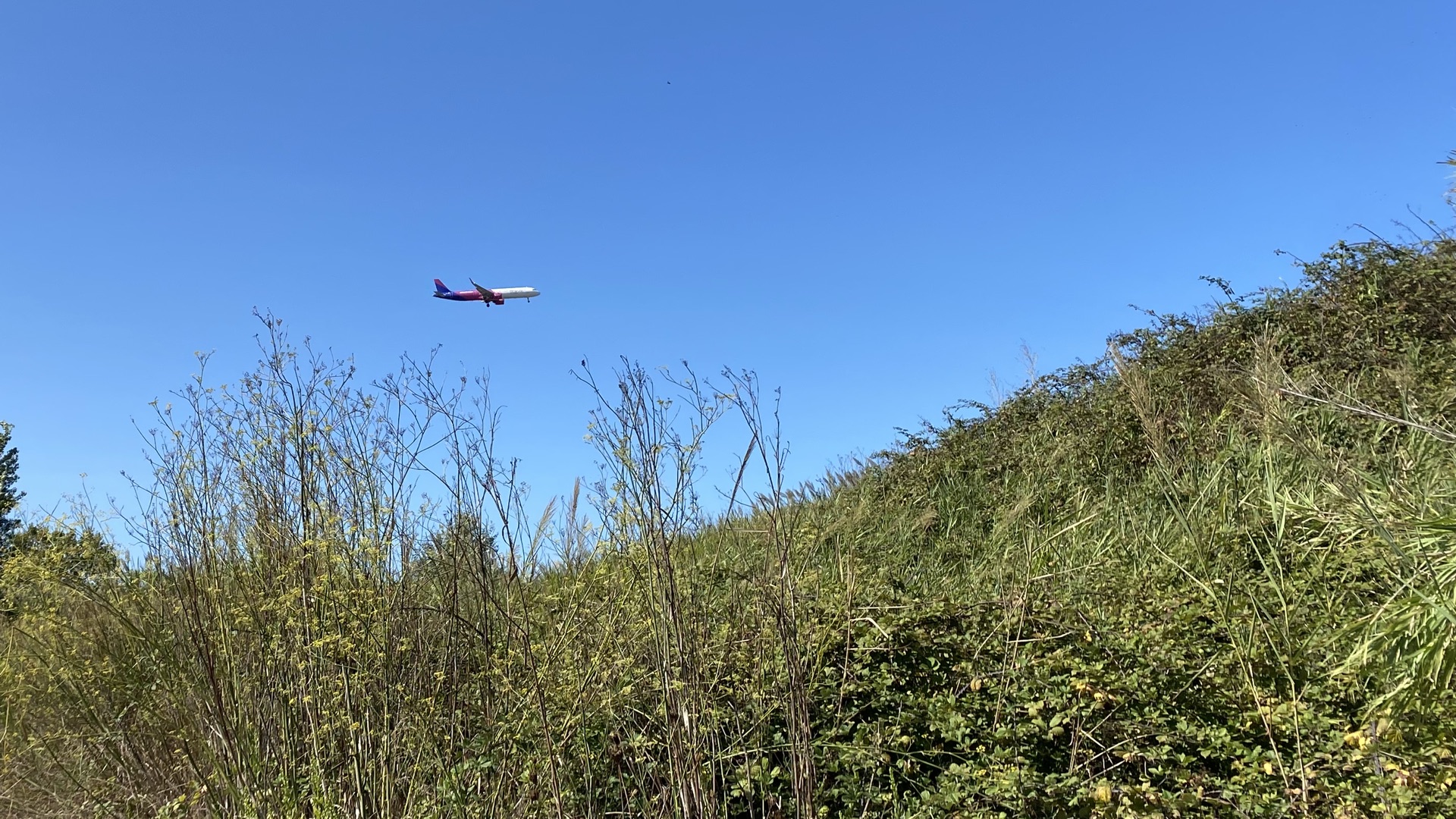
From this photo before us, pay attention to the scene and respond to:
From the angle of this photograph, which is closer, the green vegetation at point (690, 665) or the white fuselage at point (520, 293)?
the green vegetation at point (690, 665)

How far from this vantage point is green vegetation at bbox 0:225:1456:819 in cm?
219

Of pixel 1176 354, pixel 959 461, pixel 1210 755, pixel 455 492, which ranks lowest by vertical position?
pixel 1210 755

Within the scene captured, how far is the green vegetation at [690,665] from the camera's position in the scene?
7.19ft

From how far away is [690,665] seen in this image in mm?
2145

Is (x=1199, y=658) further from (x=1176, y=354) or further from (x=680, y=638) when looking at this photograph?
(x=1176, y=354)

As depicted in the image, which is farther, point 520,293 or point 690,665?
point 520,293

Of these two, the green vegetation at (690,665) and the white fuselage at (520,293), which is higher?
the white fuselage at (520,293)

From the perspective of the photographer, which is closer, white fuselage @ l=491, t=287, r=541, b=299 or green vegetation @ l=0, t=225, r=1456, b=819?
green vegetation @ l=0, t=225, r=1456, b=819

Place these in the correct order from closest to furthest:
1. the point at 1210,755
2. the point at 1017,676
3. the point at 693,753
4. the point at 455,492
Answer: the point at 693,753, the point at 1210,755, the point at 455,492, the point at 1017,676

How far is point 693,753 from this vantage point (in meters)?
2.06

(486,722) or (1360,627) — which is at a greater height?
(486,722)

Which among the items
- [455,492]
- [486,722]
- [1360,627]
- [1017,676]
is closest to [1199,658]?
[1360,627]

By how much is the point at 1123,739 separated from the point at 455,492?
7.76 feet

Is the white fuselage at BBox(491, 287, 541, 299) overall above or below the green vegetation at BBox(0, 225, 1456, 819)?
above
